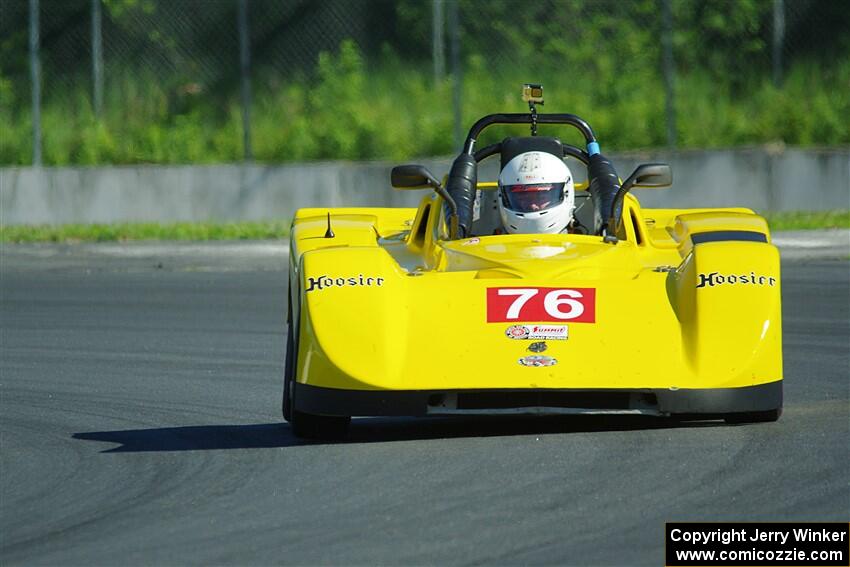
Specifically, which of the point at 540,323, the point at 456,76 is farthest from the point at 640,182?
the point at 456,76

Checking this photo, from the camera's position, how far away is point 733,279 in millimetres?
7535

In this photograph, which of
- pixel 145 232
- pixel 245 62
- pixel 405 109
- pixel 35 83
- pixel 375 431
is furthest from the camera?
pixel 405 109

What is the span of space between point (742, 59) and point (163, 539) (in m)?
16.9

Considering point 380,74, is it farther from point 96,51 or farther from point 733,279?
point 733,279

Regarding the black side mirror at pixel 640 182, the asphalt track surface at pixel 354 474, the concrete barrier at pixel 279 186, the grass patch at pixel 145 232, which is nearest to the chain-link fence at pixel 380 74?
the concrete barrier at pixel 279 186

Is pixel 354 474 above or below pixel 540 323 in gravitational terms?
below

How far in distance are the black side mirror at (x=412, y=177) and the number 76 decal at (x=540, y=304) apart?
142cm

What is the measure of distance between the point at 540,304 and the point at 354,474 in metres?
1.14

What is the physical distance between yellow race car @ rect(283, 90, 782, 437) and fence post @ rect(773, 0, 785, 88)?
12505 millimetres

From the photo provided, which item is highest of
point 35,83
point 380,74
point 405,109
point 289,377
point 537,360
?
point 380,74

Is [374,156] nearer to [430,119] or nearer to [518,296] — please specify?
[430,119]

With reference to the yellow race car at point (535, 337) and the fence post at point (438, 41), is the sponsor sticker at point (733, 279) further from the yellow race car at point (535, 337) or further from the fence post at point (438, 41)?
the fence post at point (438, 41)

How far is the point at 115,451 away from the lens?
24.0ft

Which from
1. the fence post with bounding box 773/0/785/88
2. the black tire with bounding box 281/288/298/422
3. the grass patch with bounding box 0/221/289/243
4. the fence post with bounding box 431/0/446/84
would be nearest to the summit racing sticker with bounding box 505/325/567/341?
the black tire with bounding box 281/288/298/422
